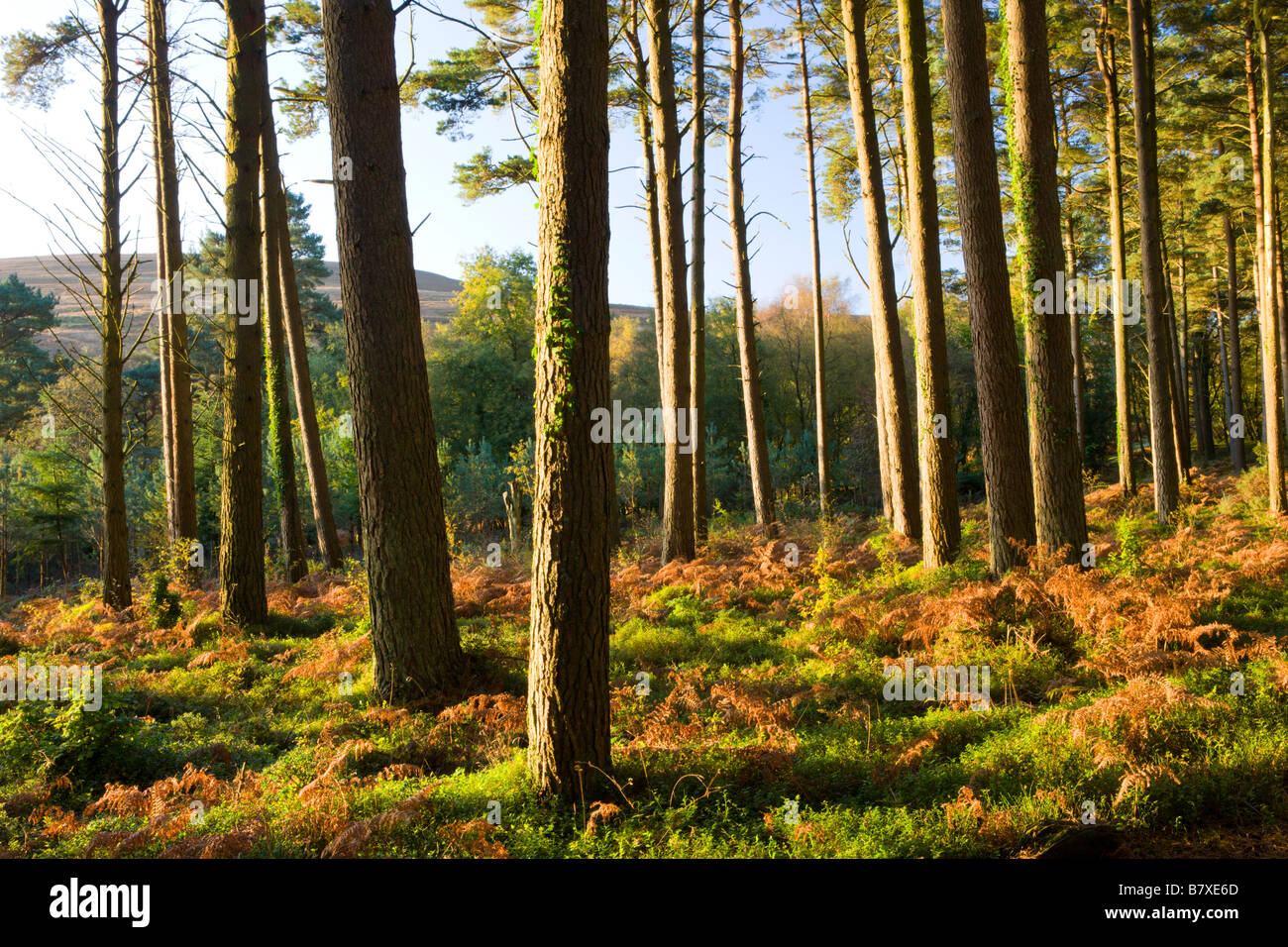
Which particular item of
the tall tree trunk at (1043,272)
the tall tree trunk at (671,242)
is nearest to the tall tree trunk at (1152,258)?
the tall tree trunk at (1043,272)

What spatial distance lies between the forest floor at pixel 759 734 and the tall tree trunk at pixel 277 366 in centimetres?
399

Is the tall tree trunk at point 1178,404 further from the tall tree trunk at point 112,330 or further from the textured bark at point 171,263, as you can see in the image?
the tall tree trunk at point 112,330

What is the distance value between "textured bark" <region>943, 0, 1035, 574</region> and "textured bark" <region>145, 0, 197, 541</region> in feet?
36.8

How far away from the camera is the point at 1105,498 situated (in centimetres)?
1803

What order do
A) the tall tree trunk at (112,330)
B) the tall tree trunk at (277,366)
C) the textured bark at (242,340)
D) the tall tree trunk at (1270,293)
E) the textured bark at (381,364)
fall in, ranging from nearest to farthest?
the textured bark at (381,364) < the textured bark at (242,340) < the tall tree trunk at (112,330) < the tall tree trunk at (277,366) < the tall tree trunk at (1270,293)

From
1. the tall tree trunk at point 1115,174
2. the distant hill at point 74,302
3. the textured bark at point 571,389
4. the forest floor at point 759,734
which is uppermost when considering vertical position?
the distant hill at point 74,302

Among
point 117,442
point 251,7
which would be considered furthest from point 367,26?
point 117,442

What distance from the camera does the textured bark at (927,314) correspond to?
9352mm

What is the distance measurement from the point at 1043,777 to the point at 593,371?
11.9 ft

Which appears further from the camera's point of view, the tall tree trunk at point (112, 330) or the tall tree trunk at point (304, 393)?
the tall tree trunk at point (304, 393)

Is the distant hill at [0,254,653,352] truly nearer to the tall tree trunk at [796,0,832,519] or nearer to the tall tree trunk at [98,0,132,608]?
the tall tree trunk at [796,0,832,519]

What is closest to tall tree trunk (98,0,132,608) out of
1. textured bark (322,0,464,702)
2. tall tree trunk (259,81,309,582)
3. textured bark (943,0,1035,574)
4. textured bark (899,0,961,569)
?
tall tree trunk (259,81,309,582)

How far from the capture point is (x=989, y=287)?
27.1ft
